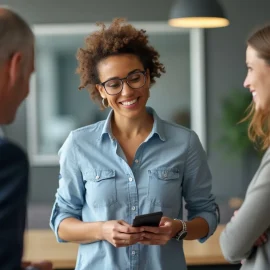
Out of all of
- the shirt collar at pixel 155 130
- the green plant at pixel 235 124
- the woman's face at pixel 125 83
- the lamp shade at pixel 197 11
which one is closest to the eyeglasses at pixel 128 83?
the woman's face at pixel 125 83

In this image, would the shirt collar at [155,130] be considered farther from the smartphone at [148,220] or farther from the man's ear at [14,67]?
the man's ear at [14,67]

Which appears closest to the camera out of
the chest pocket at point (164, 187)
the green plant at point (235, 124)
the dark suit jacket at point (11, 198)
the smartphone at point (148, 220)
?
the dark suit jacket at point (11, 198)

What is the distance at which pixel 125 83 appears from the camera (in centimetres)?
242

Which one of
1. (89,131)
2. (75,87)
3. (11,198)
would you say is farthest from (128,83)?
(75,87)

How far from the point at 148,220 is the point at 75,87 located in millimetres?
6056

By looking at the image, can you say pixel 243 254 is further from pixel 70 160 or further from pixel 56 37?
pixel 56 37

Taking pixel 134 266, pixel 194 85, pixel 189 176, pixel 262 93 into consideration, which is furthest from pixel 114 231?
pixel 194 85

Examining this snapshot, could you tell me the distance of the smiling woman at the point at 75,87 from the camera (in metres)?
8.16

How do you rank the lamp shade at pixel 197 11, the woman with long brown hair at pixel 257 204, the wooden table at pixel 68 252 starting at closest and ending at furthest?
the woman with long brown hair at pixel 257 204, the wooden table at pixel 68 252, the lamp shade at pixel 197 11

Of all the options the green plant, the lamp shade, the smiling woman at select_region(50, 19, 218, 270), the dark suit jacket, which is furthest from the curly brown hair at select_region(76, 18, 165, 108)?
the green plant

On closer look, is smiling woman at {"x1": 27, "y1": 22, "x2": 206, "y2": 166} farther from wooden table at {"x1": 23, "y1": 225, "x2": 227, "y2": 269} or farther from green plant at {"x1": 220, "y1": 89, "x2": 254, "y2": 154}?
wooden table at {"x1": 23, "y1": 225, "x2": 227, "y2": 269}

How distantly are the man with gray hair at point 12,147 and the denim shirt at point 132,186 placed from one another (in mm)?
989

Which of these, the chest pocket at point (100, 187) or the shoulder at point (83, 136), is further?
the shoulder at point (83, 136)

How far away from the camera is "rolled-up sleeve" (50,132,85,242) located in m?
2.48
